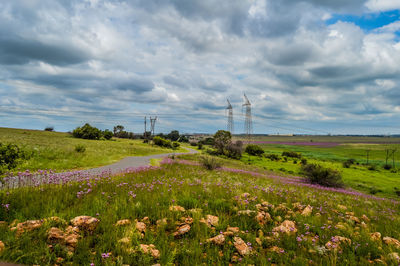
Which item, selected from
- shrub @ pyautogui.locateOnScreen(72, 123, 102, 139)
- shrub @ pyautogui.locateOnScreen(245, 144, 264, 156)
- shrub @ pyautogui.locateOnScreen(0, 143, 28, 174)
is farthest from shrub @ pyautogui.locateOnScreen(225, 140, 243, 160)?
shrub @ pyautogui.locateOnScreen(72, 123, 102, 139)

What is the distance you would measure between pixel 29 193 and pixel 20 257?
436 centimetres

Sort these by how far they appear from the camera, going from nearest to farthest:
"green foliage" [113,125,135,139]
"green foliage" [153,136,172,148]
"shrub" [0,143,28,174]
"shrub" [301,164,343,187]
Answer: "shrub" [0,143,28,174]
"shrub" [301,164,343,187]
"green foliage" [153,136,172,148]
"green foliage" [113,125,135,139]

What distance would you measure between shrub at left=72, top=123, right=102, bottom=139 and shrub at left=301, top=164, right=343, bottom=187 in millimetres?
92675

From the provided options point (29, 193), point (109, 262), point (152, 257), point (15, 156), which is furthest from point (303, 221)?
point (15, 156)

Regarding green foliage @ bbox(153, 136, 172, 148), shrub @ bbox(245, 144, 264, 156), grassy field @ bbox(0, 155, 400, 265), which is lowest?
shrub @ bbox(245, 144, 264, 156)

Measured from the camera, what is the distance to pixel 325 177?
21.4 m

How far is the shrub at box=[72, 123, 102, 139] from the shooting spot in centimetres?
8797

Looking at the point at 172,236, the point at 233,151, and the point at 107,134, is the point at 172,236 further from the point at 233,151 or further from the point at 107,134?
the point at 107,134

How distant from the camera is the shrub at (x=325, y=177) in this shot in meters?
20.8

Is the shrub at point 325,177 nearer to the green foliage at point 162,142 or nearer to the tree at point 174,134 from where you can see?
the green foliage at point 162,142

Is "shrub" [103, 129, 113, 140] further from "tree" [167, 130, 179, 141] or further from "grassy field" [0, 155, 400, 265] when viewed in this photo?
"grassy field" [0, 155, 400, 265]

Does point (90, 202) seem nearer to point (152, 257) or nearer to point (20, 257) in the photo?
point (20, 257)

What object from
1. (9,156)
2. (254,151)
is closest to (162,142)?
(254,151)

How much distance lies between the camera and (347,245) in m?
4.32
